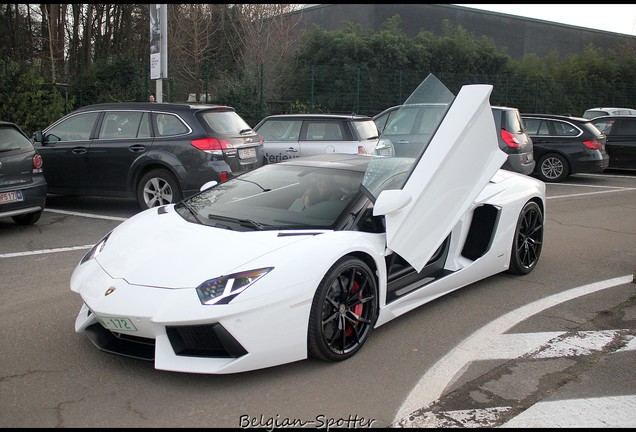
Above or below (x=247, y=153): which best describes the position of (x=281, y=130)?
above

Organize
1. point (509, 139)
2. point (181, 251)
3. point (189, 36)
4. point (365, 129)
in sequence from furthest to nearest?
point (189, 36)
point (509, 139)
point (365, 129)
point (181, 251)

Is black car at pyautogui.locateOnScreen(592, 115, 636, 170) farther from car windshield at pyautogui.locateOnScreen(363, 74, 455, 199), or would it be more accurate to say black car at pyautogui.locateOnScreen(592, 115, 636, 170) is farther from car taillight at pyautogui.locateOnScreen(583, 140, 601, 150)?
car windshield at pyautogui.locateOnScreen(363, 74, 455, 199)

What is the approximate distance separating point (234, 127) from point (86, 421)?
257 inches

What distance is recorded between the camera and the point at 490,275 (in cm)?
562

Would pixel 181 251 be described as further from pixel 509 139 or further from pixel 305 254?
pixel 509 139

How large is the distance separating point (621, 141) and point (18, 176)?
47.4 feet

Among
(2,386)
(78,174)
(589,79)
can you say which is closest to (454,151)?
(2,386)

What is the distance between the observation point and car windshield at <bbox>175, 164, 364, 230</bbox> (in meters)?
4.30

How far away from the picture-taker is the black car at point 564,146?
46.5 feet

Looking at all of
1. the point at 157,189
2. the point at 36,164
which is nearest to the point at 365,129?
the point at 157,189

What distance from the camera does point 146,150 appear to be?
8852 millimetres

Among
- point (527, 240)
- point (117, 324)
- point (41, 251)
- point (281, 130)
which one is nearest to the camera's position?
point (117, 324)

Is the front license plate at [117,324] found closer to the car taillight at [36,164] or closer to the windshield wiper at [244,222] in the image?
the windshield wiper at [244,222]

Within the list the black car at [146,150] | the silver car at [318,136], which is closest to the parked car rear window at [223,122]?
the black car at [146,150]
